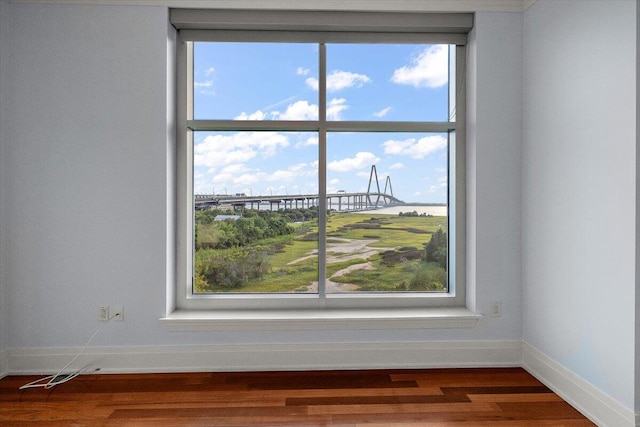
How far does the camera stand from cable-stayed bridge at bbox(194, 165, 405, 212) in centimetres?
285

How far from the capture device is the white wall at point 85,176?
255cm

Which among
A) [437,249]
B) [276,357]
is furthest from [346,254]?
[276,357]

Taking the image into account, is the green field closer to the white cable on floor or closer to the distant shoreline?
the distant shoreline

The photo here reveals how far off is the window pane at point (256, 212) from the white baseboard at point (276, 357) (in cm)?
43

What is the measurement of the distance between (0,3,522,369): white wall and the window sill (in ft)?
0.26

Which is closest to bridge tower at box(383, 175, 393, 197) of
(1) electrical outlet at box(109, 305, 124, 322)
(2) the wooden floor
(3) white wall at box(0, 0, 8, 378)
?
(2) the wooden floor

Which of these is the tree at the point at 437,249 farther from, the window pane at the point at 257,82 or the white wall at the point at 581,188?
the window pane at the point at 257,82

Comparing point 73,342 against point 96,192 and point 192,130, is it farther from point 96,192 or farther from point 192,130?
point 192,130

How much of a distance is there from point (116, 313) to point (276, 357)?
42.4 inches

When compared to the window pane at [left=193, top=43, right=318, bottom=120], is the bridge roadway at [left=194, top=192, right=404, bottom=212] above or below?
below

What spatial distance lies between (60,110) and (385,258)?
2.38 m

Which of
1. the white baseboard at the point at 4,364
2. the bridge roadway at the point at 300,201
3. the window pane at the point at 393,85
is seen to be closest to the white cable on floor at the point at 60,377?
the white baseboard at the point at 4,364

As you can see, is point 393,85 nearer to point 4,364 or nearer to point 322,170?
point 322,170

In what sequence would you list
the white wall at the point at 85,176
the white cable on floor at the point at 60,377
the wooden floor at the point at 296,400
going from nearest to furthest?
1. the wooden floor at the point at 296,400
2. the white cable on floor at the point at 60,377
3. the white wall at the point at 85,176
